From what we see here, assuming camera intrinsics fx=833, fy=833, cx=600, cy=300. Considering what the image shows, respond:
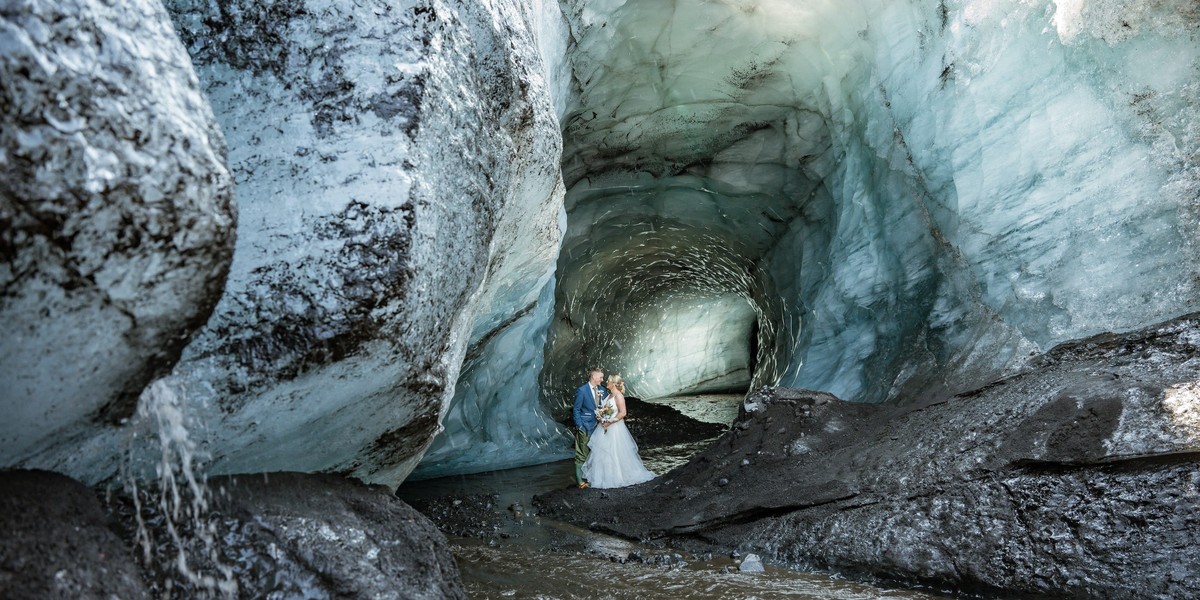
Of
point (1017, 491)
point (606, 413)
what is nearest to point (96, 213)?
point (1017, 491)

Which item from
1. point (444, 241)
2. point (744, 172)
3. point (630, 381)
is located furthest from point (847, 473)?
point (630, 381)

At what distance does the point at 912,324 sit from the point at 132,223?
7.08 metres

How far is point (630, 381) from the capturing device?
1797cm

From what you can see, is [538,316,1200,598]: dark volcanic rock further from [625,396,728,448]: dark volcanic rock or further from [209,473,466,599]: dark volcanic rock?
[625,396,728,448]: dark volcanic rock

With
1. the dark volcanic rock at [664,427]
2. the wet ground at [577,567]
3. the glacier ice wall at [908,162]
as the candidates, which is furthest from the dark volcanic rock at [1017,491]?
the dark volcanic rock at [664,427]

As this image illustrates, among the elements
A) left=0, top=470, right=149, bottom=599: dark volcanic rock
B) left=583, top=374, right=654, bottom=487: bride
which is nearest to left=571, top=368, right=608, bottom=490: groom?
left=583, top=374, right=654, bottom=487: bride

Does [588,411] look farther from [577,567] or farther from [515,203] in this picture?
[515,203]

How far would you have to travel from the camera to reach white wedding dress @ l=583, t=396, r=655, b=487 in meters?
7.84

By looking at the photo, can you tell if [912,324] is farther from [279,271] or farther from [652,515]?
[279,271]

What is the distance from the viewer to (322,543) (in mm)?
3107

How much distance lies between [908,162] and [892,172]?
1.00 feet

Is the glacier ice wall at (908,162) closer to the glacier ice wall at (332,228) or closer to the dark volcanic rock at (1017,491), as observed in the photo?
the dark volcanic rock at (1017,491)

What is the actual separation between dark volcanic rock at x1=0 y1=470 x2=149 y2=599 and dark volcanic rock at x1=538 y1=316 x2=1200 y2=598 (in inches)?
143

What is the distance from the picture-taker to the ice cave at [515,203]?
91.0 inches
